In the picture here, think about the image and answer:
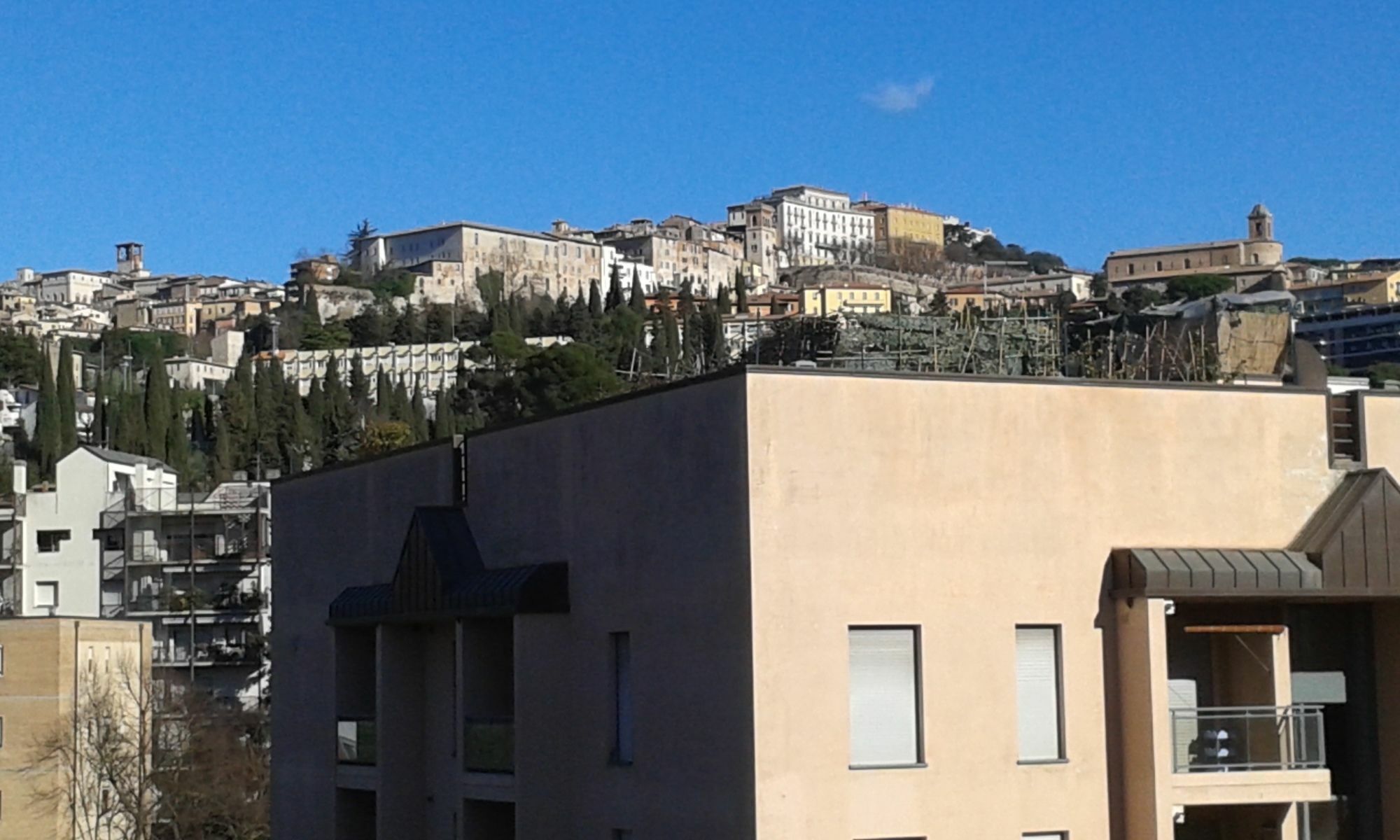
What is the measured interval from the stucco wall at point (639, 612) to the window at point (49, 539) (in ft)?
264

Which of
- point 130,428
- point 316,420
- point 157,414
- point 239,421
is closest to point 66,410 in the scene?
point 130,428

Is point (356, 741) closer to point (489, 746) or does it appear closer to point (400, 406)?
point (489, 746)

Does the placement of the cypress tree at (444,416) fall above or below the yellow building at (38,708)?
above

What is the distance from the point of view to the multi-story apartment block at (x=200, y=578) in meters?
97.4

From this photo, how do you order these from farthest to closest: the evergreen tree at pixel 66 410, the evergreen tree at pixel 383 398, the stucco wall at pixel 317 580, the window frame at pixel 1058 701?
the evergreen tree at pixel 383 398
the evergreen tree at pixel 66 410
the stucco wall at pixel 317 580
the window frame at pixel 1058 701

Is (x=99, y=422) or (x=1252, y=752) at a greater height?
(x=99, y=422)

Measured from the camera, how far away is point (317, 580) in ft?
107

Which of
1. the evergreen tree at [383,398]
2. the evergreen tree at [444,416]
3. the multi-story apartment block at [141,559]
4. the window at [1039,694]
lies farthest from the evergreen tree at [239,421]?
the window at [1039,694]

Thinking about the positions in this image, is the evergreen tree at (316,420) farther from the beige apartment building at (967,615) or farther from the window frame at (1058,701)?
the window frame at (1058,701)

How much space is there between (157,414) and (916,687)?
123328mm

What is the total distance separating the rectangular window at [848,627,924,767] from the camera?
21000 mm

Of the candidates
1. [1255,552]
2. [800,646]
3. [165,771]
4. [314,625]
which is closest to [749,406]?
[800,646]

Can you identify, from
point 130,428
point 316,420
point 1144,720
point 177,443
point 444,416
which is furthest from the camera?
point 316,420

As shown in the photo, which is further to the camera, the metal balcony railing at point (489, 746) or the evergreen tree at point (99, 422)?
the evergreen tree at point (99, 422)
